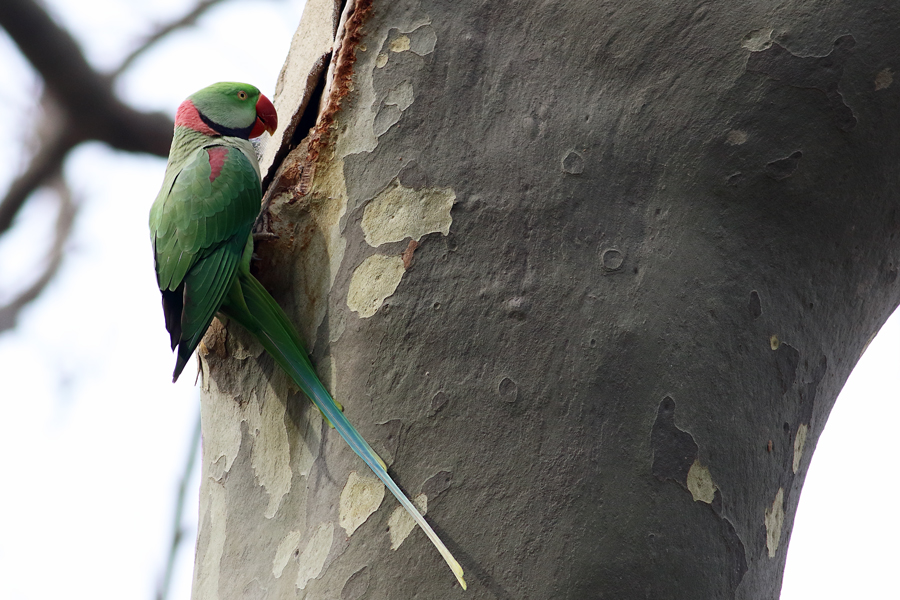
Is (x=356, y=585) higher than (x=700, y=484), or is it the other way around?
(x=356, y=585)

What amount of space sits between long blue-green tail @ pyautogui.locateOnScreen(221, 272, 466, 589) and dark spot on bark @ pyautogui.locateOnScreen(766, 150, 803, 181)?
2.56 feet

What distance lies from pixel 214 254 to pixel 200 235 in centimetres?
7

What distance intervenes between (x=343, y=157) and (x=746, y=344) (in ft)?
2.57

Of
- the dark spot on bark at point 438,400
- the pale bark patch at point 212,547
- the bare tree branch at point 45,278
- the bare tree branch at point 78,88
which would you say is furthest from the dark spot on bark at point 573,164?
the bare tree branch at point 45,278

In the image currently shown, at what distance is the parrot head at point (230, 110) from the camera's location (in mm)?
2158

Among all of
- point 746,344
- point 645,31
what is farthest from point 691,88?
point 746,344

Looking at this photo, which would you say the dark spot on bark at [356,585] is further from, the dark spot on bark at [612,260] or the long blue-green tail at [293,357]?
the dark spot on bark at [612,260]

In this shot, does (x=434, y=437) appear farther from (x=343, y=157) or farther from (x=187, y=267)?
(x=187, y=267)

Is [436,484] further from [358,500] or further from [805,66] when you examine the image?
[805,66]

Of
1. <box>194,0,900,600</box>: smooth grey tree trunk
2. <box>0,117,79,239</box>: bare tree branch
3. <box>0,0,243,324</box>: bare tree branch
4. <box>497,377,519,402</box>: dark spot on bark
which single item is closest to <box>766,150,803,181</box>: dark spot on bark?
<box>194,0,900,600</box>: smooth grey tree trunk

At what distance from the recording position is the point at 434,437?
1.16 metres

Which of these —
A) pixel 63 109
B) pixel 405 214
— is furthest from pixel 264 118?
pixel 63 109

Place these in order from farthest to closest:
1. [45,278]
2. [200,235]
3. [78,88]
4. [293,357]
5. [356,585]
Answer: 1. [45,278]
2. [78,88]
3. [200,235]
4. [293,357]
5. [356,585]

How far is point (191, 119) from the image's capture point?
214 cm
